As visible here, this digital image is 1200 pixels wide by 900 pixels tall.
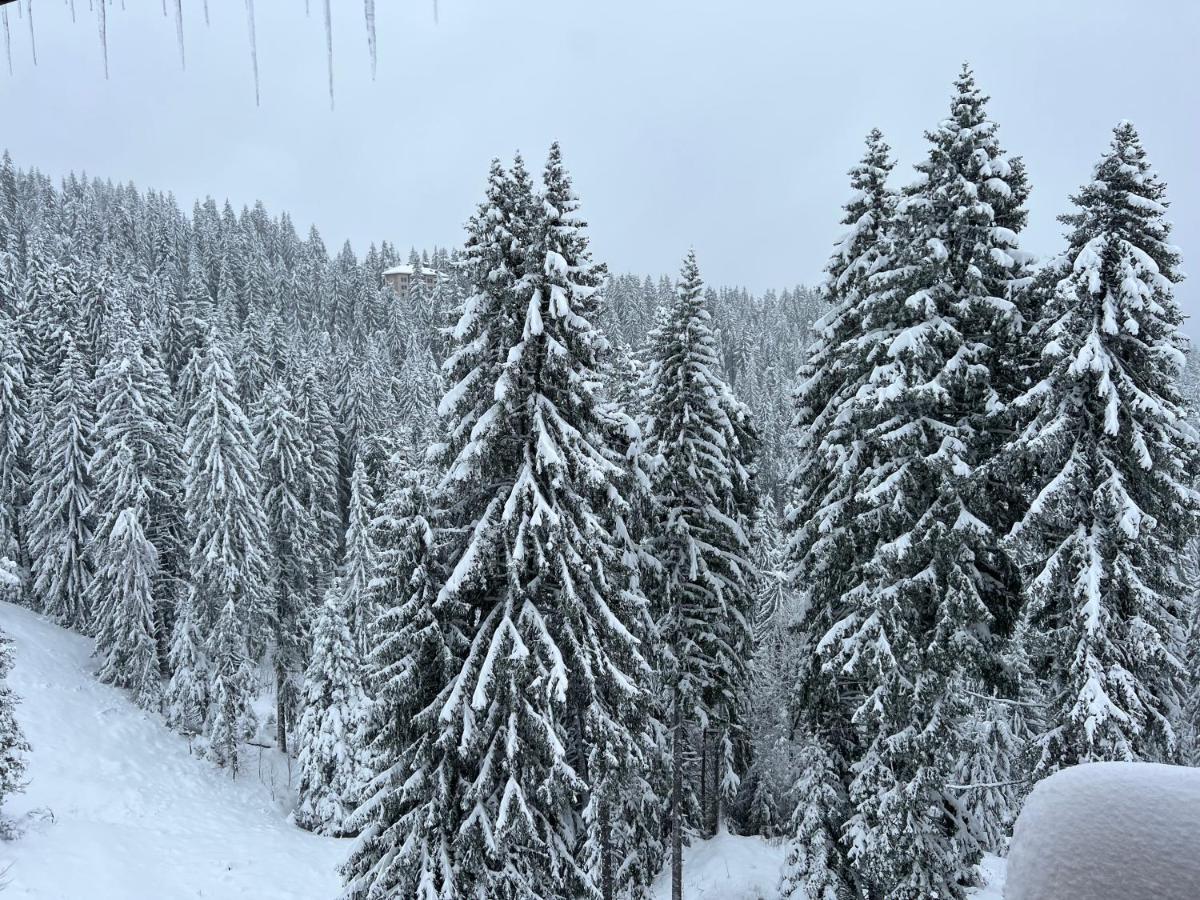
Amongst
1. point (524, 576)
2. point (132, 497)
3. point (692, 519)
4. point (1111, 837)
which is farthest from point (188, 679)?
point (1111, 837)

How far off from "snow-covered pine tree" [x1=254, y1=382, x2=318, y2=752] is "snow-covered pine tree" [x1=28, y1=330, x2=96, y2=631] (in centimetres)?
856

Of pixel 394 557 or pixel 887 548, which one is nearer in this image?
pixel 887 548

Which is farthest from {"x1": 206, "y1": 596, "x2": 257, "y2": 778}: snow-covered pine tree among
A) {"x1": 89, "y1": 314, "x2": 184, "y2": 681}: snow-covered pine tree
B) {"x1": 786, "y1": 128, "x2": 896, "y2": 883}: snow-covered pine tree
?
{"x1": 786, "y1": 128, "x2": 896, "y2": 883}: snow-covered pine tree

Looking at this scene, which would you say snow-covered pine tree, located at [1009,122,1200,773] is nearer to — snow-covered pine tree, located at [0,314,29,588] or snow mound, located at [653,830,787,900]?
snow mound, located at [653,830,787,900]

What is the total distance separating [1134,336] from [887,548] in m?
5.53

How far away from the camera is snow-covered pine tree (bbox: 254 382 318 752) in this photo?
122 ft

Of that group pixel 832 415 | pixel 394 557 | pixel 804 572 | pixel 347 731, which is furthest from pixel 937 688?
pixel 347 731

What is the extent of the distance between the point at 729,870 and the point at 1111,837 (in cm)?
2584

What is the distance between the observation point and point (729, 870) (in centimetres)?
2344

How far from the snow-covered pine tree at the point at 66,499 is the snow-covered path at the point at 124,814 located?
2.51 metres

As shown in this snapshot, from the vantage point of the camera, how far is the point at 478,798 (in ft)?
43.2

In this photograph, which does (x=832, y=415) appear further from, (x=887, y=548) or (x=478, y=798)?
(x=478, y=798)

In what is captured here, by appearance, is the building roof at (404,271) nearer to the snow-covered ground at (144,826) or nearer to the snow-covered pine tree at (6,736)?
the snow-covered ground at (144,826)

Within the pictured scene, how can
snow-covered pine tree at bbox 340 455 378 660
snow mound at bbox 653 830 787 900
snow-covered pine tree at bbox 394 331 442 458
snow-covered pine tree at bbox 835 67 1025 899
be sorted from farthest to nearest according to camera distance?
snow-covered pine tree at bbox 394 331 442 458 < snow-covered pine tree at bbox 340 455 378 660 < snow mound at bbox 653 830 787 900 < snow-covered pine tree at bbox 835 67 1025 899
